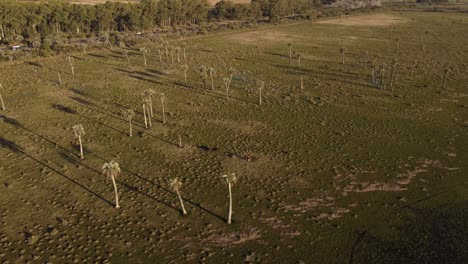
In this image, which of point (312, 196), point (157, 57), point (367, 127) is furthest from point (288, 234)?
point (157, 57)

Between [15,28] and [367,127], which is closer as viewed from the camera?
[367,127]

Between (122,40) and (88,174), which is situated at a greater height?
(122,40)

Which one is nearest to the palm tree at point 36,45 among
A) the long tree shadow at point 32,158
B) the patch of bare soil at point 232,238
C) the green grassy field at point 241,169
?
the green grassy field at point 241,169

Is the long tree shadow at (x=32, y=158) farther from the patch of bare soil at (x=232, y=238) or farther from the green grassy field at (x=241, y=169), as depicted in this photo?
the patch of bare soil at (x=232, y=238)

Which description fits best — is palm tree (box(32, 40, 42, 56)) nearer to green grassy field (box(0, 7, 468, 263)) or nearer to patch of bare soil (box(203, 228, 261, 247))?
green grassy field (box(0, 7, 468, 263))

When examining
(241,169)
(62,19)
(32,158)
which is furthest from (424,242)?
(62,19)

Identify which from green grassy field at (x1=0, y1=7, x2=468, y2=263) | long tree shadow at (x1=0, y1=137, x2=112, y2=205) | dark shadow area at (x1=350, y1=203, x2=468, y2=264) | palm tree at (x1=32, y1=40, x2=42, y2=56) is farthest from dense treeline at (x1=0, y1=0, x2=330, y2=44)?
dark shadow area at (x1=350, y1=203, x2=468, y2=264)

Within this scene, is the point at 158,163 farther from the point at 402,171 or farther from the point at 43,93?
the point at 43,93

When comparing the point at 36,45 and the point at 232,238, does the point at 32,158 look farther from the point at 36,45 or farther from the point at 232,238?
the point at 36,45
